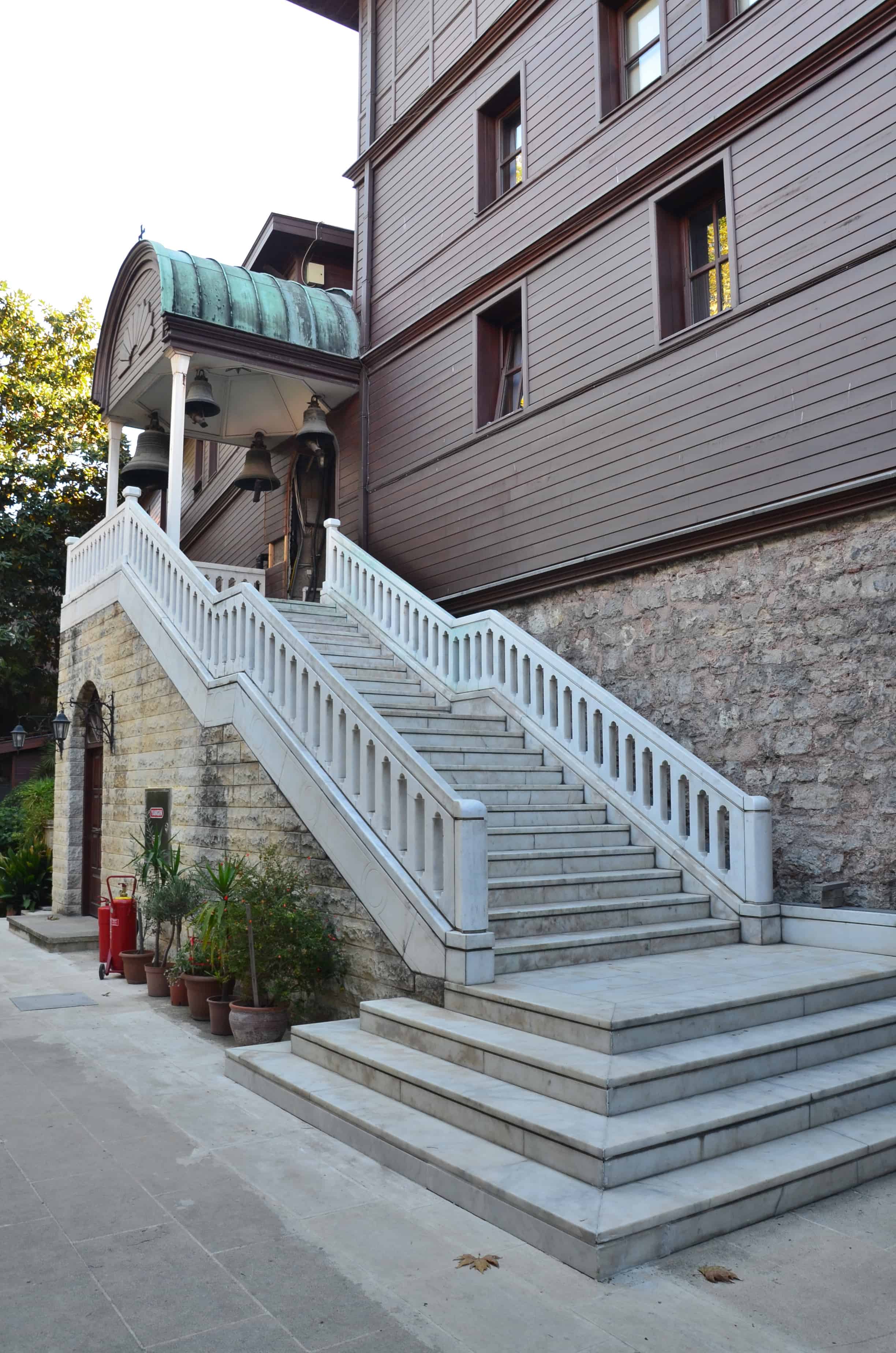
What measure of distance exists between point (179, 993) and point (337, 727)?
285cm

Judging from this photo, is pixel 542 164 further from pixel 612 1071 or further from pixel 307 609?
pixel 612 1071

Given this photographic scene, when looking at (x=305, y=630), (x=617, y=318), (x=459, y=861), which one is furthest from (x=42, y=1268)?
(x=617, y=318)

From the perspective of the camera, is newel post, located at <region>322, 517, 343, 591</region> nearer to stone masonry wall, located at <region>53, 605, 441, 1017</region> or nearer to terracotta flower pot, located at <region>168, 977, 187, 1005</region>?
stone masonry wall, located at <region>53, 605, 441, 1017</region>

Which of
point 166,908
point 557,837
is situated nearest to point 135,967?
point 166,908

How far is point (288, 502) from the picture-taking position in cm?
1577

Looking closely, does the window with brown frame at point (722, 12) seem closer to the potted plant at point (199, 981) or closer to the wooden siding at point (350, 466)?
the wooden siding at point (350, 466)

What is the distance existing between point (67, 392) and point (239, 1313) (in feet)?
84.1

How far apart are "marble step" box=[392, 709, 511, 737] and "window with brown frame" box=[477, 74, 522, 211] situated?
20.4ft

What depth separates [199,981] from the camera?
7.76m

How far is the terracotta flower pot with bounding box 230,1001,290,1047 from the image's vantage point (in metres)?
6.82

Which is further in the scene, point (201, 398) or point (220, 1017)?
point (201, 398)

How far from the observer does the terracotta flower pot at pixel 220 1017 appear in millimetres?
7379

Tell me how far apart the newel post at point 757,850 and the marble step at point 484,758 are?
2.08m

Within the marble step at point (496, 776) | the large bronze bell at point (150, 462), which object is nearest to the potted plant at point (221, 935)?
the marble step at point (496, 776)
